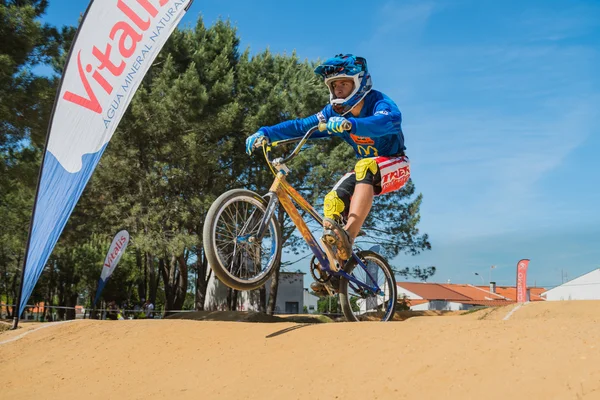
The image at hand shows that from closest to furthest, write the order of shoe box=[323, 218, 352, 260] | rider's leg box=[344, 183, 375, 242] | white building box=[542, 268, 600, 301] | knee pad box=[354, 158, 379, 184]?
shoe box=[323, 218, 352, 260], rider's leg box=[344, 183, 375, 242], knee pad box=[354, 158, 379, 184], white building box=[542, 268, 600, 301]

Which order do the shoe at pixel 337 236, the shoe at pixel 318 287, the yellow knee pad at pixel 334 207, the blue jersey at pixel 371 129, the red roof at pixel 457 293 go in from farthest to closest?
the red roof at pixel 457 293 < the shoe at pixel 318 287 < the yellow knee pad at pixel 334 207 < the shoe at pixel 337 236 < the blue jersey at pixel 371 129

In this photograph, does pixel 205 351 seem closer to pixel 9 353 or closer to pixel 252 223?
pixel 252 223

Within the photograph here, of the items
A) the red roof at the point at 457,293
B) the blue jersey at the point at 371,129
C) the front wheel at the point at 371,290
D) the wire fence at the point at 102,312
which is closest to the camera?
the blue jersey at the point at 371,129

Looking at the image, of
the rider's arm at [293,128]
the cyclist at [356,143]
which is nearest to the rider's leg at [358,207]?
the cyclist at [356,143]

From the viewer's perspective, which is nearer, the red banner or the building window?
the red banner

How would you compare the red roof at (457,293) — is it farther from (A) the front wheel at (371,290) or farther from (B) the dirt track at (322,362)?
(B) the dirt track at (322,362)

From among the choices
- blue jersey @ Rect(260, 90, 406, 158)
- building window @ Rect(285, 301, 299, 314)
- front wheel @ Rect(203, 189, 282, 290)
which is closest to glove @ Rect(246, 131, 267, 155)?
blue jersey @ Rect(260, 90, 406, 158)

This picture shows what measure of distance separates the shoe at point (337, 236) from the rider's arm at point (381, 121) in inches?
42.5

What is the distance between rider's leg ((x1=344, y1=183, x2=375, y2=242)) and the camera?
625 cm

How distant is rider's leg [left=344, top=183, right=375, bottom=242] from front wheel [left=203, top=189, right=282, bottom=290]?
93 cm

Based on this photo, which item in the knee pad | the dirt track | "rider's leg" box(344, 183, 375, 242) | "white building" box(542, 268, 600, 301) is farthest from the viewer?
"white building" box(542, 268, 600, 301)

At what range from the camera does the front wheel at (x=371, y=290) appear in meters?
7.34

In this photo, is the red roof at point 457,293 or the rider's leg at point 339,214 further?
the red roof at point 457,293

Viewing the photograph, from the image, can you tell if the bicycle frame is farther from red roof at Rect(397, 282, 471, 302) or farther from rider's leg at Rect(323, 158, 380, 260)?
red roof at Rect(397, 282, 471, 302)
